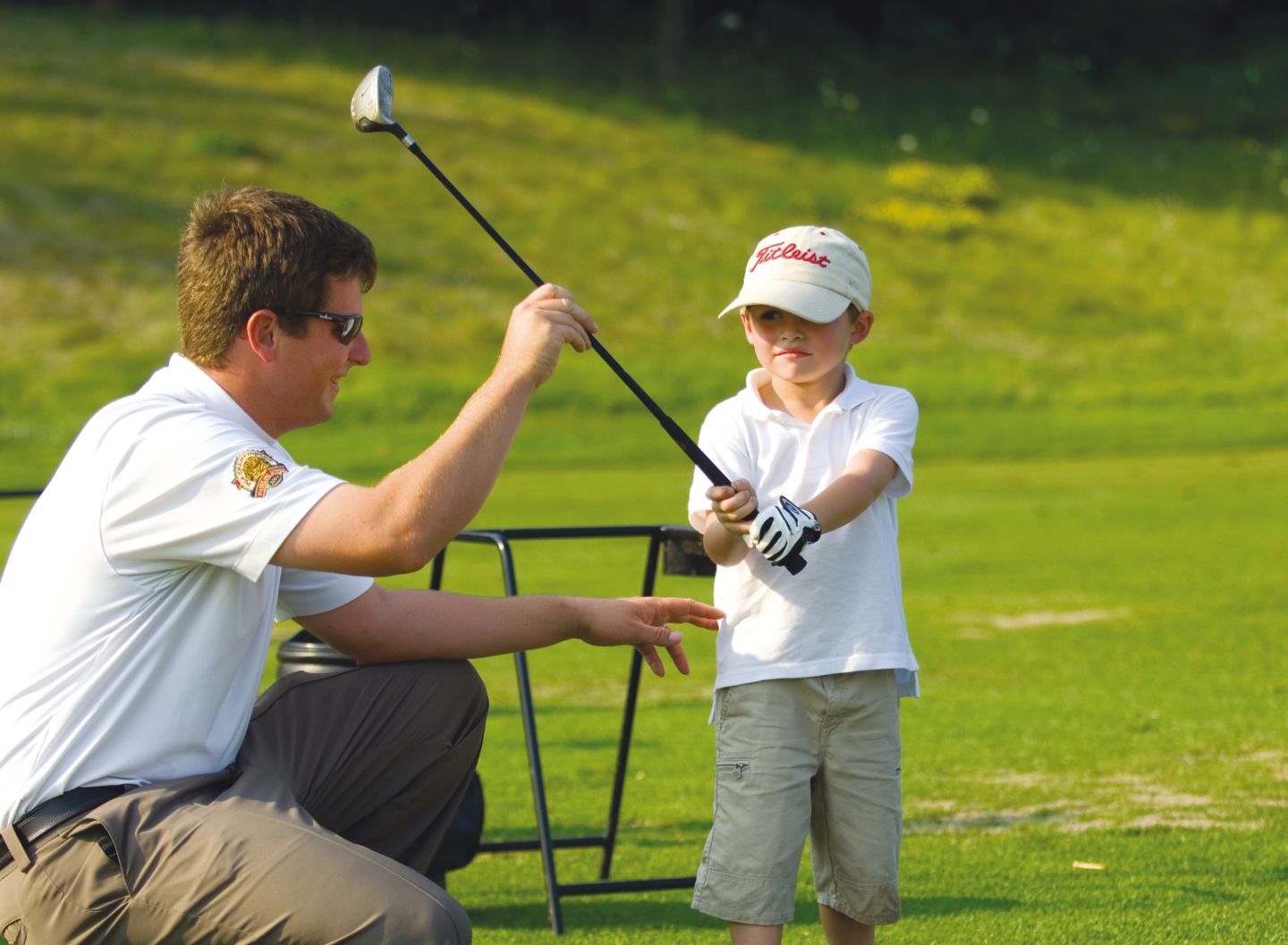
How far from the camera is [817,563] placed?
3.92 metres

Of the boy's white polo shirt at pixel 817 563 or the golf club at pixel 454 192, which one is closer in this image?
the golf club at pixel 454 192

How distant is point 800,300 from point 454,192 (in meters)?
0.81

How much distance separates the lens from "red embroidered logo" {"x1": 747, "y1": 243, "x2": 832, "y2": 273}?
13.2 feet

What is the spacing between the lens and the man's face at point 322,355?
3.34 m

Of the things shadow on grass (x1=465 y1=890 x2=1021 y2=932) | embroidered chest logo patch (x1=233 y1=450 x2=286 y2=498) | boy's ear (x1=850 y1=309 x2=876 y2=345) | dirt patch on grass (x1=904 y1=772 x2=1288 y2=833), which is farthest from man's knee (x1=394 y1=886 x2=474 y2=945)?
dirt patch on grass (x1=904 y1=772 x2=1288 y2=833)

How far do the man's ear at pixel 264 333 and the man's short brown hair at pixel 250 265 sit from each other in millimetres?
16

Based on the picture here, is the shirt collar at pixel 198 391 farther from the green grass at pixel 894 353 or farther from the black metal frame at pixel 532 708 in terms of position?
the green grass at pixel 894 353

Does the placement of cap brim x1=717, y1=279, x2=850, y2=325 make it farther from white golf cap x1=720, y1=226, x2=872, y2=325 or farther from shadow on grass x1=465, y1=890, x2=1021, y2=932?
shadow on grass x1=465, y1=890, x2=1021, y2=932

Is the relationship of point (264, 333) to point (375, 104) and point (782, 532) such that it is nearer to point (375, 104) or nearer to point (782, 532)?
point (375, 104)

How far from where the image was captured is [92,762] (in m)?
3.04

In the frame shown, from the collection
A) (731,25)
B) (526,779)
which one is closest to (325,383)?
(526,779)

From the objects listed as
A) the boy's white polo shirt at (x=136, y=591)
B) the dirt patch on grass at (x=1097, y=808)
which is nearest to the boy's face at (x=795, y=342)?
the boy's white polo shirt at (x=136, y=591)

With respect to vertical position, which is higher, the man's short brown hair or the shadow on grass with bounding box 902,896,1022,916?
the man's short brown hair

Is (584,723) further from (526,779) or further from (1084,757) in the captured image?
(1084,757)
